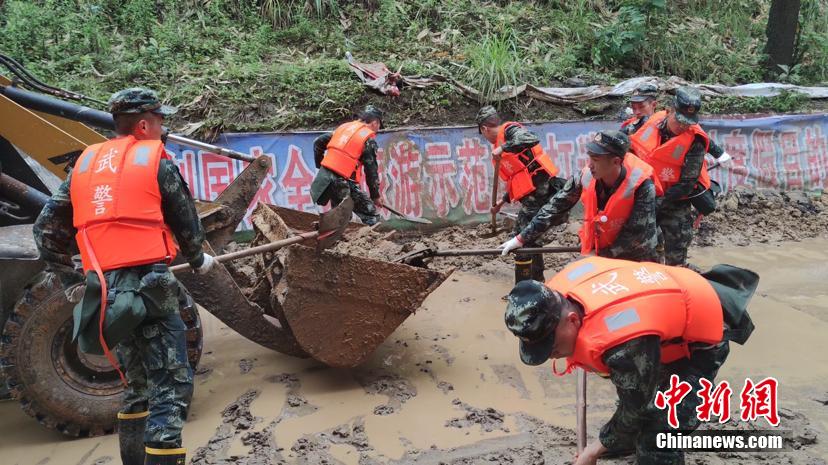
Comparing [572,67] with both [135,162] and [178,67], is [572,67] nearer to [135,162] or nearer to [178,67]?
[178,67]

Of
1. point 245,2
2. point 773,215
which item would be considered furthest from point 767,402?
point 245,2

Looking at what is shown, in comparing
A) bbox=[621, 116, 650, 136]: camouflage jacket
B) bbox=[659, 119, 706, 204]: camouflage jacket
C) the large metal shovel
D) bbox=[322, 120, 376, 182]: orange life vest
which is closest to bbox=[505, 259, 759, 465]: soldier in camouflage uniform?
bbox=[659, 119, 706, 204]: camouflage jacket

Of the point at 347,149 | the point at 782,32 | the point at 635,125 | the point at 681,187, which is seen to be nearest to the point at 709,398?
the point at 681,187

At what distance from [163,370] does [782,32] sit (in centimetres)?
1129

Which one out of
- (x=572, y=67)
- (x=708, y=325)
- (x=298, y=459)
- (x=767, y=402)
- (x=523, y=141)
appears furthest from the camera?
(x=572, y=67)

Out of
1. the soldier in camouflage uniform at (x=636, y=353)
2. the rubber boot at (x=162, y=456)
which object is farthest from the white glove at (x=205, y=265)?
the soldier in camouflage uniform at (x=636, y=353)

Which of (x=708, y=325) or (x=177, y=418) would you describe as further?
(x=177, y=418)

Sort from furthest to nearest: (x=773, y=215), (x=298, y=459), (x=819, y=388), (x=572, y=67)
Result: (x=572, y=67)
(x=773, y=215)
(x=819, y=388)
(x=298, y=459)

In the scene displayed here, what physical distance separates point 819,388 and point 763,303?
5.44ft

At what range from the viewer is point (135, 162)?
280 centimetres

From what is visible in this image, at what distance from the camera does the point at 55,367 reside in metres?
3.58

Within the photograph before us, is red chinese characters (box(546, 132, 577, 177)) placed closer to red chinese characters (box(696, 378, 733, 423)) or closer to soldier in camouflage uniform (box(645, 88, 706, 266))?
soldier in camouflage uniform (box(645, 88, 706, 266))

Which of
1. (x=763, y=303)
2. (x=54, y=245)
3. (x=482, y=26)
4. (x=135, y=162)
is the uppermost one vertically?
(x=482, y=26)

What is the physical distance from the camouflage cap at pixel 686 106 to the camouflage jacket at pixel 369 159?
2.76 meters
